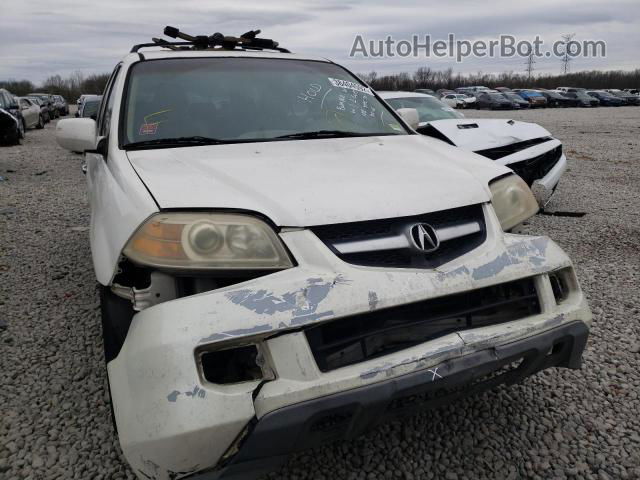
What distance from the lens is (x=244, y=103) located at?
266 cm

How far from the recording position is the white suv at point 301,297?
55.7 inches

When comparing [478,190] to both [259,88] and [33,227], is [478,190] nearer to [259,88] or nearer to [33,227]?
[259,88]

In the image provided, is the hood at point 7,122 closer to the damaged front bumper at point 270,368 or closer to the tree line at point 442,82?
the damaged front bumper at point 270,368

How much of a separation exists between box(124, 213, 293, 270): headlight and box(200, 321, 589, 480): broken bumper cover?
0.44m

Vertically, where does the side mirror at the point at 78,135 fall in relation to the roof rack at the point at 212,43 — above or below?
below

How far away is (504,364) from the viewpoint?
1684 millimetres

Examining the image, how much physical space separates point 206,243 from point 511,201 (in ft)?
4.19

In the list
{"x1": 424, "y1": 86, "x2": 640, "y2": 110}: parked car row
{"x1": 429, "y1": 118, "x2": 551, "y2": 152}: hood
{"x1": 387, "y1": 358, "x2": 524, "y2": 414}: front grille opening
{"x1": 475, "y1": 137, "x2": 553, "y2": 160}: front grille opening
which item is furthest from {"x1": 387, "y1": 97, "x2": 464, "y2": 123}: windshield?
{"x1": 424, "y1": 86, "x2": 640, "y2": 110}: parked car row

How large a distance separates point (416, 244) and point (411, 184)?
302mm

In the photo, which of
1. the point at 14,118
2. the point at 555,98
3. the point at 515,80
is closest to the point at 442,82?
the point at 515,80

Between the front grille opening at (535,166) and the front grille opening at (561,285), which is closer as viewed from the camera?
the front grille opening at (561,285)

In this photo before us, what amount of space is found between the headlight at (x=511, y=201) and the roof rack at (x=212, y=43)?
1.97 metres

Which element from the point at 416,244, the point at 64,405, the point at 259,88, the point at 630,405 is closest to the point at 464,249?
the point at 416,244

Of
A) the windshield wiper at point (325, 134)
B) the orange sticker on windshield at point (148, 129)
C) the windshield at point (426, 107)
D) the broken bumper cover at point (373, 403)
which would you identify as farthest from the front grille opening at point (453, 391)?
the windshield at point (426, 107)
